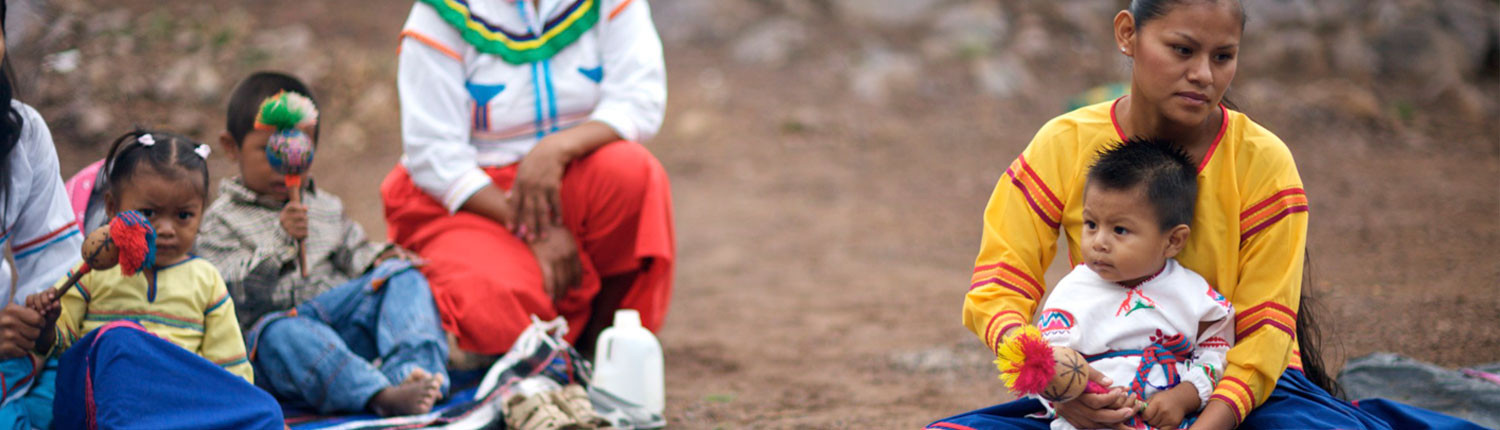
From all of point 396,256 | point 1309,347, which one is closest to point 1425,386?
point 1309,347

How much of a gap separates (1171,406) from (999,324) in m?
0.32

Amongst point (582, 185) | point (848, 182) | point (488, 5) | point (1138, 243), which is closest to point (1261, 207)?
point (1138, 243)

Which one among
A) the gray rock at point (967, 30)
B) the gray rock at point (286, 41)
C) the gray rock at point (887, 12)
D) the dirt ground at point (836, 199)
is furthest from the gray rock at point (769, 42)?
the gray rock at point (286, 41)

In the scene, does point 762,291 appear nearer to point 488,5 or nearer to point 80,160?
point 488,5

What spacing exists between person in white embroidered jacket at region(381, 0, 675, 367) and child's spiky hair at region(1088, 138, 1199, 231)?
1475mm

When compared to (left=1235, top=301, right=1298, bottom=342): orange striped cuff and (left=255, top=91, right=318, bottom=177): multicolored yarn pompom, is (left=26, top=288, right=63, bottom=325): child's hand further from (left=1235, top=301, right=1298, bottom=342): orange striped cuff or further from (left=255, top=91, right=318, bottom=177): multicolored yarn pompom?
(left=1235, top=301, right=1298, bottom=342): orange striped cuff

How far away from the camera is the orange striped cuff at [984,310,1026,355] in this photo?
2061 mm

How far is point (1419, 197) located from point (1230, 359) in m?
5.29

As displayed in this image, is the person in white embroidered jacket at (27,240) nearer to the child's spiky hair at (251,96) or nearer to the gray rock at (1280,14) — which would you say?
the child's spiky hair at (251,96)

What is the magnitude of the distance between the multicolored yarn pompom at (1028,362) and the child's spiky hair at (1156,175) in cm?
31

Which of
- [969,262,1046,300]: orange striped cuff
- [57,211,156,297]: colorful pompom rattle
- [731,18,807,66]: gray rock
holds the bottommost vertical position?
[731,18,807,66]: gray rock

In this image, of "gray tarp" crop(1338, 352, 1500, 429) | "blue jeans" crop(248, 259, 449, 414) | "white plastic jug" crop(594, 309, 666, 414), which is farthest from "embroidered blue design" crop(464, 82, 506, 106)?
"gray tarp" crop(1338, 352, 1500, 429)

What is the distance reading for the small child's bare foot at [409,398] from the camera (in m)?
2.78

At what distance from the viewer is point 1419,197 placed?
6.46 metres
